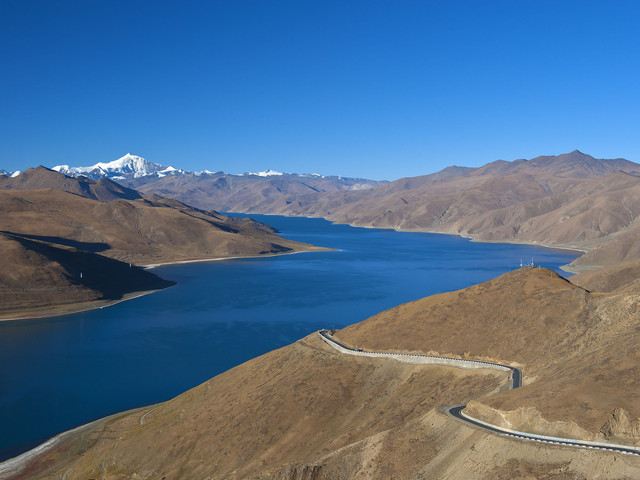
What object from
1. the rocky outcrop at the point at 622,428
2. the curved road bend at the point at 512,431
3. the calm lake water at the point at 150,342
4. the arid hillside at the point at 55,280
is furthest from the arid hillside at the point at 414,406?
the arid hillside at the point at 55,280

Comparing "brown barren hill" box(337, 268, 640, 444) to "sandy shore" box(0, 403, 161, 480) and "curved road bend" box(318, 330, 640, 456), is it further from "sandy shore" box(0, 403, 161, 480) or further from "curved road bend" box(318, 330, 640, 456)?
"sandy shore" box(0, 403, 161, 480)

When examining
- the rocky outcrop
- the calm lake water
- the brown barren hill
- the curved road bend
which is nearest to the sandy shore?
the calm lake water

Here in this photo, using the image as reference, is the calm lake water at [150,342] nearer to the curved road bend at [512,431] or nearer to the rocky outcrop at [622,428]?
the curved road bend at [512,431]

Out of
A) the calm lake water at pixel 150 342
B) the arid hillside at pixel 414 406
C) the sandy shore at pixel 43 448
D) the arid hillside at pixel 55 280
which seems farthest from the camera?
the arid hillside at pixel 55 280

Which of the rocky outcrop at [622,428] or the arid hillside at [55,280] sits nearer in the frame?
the rocky outcrop at [622,428]

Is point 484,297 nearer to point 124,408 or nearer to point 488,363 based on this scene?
point 488,363

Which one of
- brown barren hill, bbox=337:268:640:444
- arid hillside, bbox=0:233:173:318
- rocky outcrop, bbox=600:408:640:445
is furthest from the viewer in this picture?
arid hillside, bbox=0:233:173:318

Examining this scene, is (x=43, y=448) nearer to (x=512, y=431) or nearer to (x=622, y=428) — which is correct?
(x=512, y=431)

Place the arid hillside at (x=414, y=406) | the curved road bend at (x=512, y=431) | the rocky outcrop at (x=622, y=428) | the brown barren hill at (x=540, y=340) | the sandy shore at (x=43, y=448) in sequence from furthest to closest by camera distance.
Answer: the sandy shore at (x=43, y=448)
the brown barren hill at (x=540, y=340)
the arid hillside at (x=414, y=406)
the rocky outcrop at (x=622, y=428)
the curved road bend at (x=512, y=431)

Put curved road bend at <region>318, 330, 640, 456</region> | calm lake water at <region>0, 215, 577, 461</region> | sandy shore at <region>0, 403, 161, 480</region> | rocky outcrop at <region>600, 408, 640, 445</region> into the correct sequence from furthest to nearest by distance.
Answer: calm lake water at <region>0, 215, 577, 461</region> → sandy shore at <region>0, 403, 161, 480</region> → rocky outcrop at <region>600, 408, 640, 445</region> → curved road bend at <region>318, 330, 640, 456</region>
